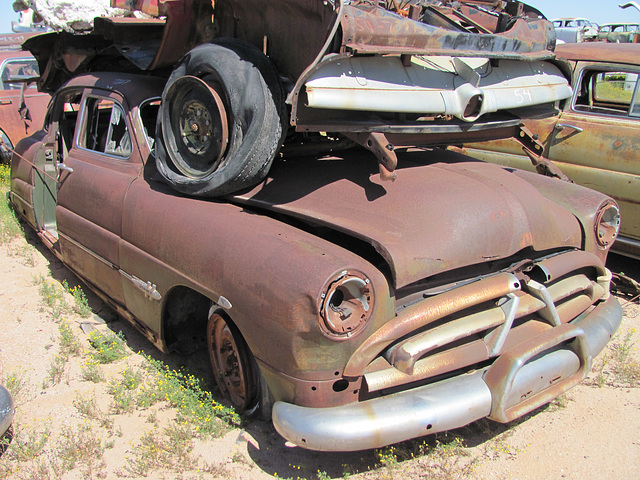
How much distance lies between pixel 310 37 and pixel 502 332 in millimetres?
1676

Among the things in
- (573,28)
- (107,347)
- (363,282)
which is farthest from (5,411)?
(573,28)

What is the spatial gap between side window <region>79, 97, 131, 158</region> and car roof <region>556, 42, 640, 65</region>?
12.7ft

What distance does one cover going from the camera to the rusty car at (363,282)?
7.14ft

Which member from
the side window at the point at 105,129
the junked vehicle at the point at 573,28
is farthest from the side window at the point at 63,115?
the junked vehicle at the point at 573,28

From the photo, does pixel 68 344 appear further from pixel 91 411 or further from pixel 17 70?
pixel 17 70

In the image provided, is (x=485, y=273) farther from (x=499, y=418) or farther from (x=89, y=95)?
(x=89, y=95)

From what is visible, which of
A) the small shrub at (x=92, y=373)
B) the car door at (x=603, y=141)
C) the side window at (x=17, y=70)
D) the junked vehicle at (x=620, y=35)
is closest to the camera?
the small shrub at (x=92, y=373)

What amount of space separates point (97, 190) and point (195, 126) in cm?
97

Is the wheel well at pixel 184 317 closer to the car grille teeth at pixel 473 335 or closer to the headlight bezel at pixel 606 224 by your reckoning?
the car grille teeth at pixel 473 335

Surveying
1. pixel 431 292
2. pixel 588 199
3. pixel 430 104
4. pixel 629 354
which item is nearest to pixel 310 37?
pixel 430 104

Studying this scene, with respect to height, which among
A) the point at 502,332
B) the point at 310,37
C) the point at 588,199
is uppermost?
the point at 310,37

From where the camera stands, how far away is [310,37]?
8.51ft

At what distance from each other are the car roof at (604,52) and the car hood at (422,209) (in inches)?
100

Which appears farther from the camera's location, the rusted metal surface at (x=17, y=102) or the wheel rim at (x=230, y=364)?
the rusted metal surface at (x=17, y=102)
